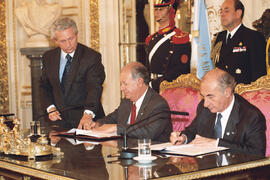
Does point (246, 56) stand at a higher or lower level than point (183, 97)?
higher

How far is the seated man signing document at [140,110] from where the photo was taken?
3.77 m

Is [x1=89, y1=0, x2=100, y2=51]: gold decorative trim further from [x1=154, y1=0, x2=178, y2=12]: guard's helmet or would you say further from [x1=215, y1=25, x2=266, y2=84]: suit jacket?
[x1=215, y1=25, x2=266, y2=84]: suit jacket

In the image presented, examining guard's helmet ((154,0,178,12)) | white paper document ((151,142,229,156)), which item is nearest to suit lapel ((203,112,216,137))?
white paper document ((151,142,229,156))

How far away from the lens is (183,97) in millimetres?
4152

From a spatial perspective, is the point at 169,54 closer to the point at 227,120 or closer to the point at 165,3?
the point at 165,3

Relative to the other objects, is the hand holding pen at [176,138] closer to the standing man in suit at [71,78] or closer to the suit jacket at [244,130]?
the suit jacket at [244,130]

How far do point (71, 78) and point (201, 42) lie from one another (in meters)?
1.16

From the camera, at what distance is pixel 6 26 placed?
8.85m

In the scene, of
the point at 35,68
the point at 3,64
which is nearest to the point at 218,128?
the point at 35,68

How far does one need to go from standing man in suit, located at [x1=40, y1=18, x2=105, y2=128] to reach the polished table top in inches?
58.0

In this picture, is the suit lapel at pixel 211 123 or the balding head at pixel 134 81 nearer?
the suit lapel at pixel 211 123

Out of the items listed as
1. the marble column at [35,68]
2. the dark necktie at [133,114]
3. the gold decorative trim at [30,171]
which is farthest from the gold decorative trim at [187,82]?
the marble column at [35,68]

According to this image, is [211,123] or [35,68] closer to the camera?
[211,123]

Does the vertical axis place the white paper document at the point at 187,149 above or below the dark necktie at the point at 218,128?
below
